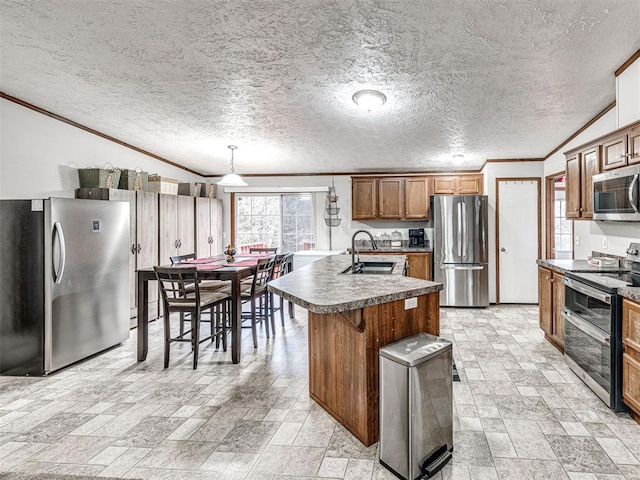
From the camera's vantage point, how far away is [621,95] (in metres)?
2.70

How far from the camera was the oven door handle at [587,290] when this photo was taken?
94.3 inches

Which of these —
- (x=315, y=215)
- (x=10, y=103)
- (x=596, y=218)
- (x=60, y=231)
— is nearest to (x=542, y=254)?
(x=596, y=218)

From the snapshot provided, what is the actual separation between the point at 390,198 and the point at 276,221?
224cm

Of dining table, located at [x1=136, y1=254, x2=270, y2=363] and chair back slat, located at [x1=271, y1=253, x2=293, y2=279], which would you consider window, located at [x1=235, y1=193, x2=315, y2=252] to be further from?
dining table, located at [x1=136, y1=254, x2=270, y2=363]

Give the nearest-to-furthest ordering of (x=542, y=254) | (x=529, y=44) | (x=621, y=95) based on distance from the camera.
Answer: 1. (x=529, y=44)
2. (x=621, y=95)
3. (x=542, y=254)

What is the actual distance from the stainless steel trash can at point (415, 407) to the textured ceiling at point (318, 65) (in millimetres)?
1809

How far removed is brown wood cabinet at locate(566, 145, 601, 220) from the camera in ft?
10.3

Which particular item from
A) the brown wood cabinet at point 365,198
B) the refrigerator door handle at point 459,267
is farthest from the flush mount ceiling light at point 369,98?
the refrigerator door handle at point 459,267

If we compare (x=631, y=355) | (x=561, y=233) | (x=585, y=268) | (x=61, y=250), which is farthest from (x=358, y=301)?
(x=561, y=233)

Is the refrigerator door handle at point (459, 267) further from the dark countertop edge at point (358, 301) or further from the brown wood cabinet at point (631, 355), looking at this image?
the dark countertop edge at point (358, 301)

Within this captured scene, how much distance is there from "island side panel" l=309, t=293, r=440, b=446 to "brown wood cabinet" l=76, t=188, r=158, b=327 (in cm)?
304

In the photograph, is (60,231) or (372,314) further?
(60,231)

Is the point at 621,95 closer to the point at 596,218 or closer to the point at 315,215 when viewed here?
the point at 596,218

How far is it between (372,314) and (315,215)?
4.96 m
